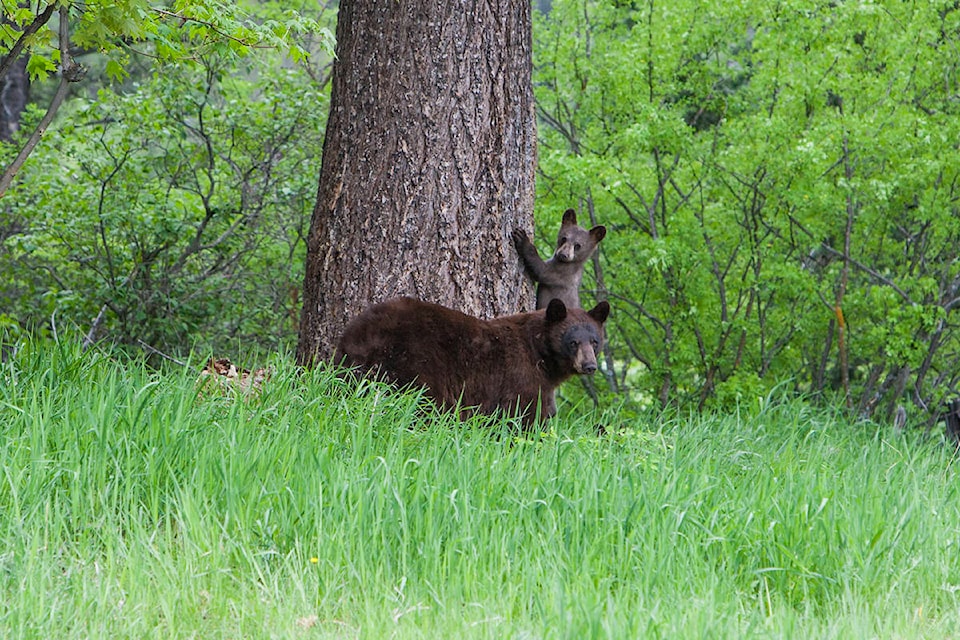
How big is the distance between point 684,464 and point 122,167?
6.46 m

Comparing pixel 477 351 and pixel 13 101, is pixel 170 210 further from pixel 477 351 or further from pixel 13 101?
pixel 13 101

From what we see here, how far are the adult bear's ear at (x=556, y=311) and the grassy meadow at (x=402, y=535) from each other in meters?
1.03

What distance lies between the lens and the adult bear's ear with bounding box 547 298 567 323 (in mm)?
5535

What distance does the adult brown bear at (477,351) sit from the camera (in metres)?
5.27

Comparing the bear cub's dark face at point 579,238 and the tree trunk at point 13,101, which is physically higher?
the tree trunk at point 13,101

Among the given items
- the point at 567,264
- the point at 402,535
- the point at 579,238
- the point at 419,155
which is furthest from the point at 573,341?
the point at 402,535

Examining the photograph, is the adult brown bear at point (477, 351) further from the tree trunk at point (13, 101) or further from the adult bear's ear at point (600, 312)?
the tree trunk at point (13, 101)

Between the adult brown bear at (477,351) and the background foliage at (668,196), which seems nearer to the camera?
the adult brown bear at (477,351)

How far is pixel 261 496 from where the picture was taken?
3.71 meters

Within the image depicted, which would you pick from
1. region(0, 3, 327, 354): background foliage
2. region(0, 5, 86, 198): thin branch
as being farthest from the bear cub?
region(0, 5, 86, 198): thin branch

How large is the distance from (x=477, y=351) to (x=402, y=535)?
6.33ft

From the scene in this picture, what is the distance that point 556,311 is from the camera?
5578 millimetres

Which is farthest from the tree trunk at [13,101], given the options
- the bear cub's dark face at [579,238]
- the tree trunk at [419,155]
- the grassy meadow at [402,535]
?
the grassy meadow at [402,535]

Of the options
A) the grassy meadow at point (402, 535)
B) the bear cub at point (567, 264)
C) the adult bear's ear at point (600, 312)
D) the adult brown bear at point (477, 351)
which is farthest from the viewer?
the bear cub at point (567, 264)
